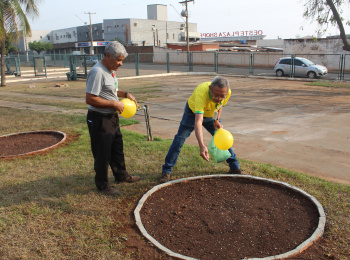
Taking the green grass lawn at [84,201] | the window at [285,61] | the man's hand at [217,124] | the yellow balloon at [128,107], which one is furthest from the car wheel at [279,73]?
the yellow balloon at [128,107]

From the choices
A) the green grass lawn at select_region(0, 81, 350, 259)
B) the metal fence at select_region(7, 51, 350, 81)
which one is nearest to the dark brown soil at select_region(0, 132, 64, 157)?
the green grass lawn at select_region(0, 81, 350, 259)

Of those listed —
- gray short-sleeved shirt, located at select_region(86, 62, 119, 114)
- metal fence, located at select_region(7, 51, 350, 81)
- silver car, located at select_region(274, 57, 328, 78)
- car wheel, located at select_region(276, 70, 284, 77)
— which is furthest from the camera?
metal fence, located at select_region(7, 51, 350, 81)

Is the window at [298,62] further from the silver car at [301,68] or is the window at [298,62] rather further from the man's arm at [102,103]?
the man's arm at [102,103]

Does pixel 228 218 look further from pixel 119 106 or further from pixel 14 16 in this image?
pixel 14 16

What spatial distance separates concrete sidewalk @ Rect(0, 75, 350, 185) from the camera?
5.85 metres

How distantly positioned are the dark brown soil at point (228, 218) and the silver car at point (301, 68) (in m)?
21.6

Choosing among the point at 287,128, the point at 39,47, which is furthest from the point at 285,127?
the point at 39,47

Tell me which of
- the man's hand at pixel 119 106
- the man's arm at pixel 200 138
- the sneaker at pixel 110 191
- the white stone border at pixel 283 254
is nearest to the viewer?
the white stone border at pixel 283 254

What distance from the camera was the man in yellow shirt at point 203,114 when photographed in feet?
12.7

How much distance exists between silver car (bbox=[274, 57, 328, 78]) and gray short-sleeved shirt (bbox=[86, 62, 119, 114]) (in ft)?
73.0

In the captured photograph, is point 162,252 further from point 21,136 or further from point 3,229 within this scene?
point 21,136

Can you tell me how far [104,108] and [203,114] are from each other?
1.21m

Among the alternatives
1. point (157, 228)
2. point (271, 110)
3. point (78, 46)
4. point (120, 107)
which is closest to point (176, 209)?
point (157, 228)

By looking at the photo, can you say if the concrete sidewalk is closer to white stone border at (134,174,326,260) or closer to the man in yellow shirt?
white stone border at (134,174,326,260)
